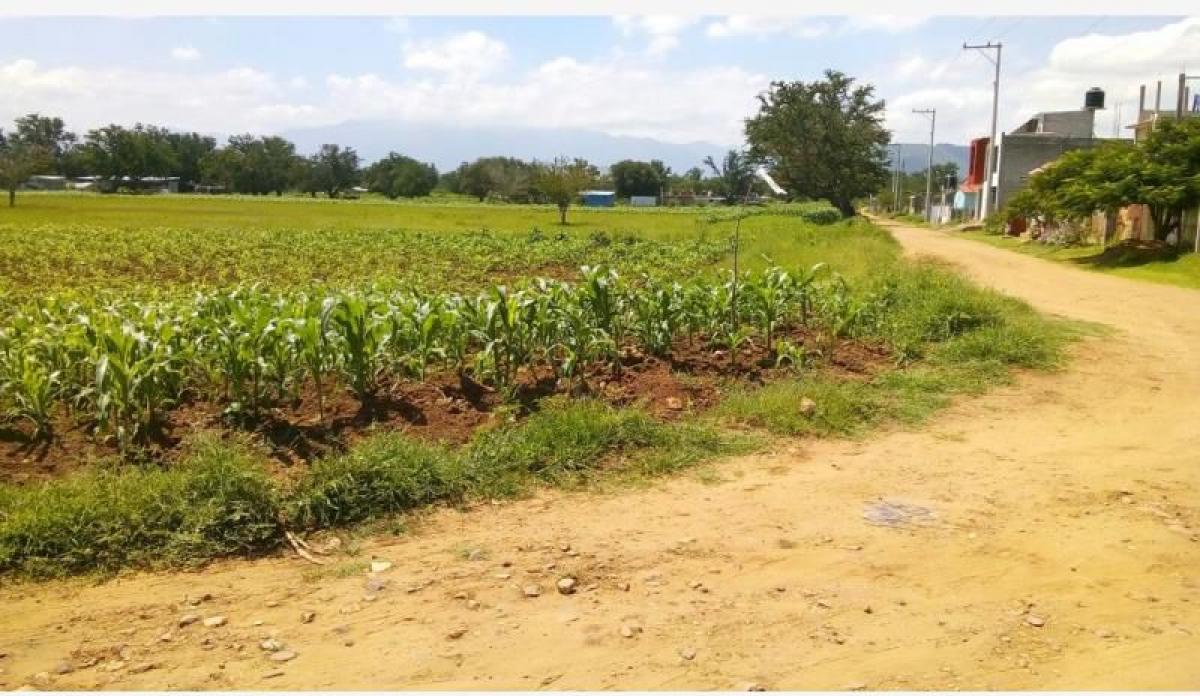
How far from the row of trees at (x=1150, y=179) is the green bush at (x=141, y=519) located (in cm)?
2373

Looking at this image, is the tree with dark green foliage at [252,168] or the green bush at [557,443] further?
the tree with dark green foliage at [252,168]

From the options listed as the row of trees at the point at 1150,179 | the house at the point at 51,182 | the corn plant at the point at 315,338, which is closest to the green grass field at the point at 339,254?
the row of trees at the point at 1150,179

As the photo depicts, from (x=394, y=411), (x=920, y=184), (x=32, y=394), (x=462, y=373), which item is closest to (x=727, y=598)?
(x=394, y=411)

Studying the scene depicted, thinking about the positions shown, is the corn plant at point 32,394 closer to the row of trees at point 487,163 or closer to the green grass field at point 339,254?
the green grass field at point 339,254

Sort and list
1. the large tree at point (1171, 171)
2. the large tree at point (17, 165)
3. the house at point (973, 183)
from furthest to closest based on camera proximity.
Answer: the house at point (973, 183)
the large tree at point (17, 165)
the large tree at point (1171, 171)

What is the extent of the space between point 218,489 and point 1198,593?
498 centimetres

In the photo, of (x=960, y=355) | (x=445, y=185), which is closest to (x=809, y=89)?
(x=960, y=355)

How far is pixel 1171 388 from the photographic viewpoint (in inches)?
337

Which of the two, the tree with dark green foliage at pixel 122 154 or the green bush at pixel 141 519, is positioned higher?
the tree with dark green foliage at pixel 122 154

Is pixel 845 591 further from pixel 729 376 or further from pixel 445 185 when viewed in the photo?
pixel 445 185

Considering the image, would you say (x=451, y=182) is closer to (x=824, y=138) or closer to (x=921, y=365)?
(x=824, y=138)

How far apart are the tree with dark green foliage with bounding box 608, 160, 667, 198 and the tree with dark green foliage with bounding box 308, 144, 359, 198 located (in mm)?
37275

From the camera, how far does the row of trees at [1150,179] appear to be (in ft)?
71.9

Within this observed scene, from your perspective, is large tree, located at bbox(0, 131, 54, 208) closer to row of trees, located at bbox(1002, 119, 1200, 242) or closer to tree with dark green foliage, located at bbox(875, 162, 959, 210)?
row of trees, located at bbox(1002, 119, 1200, 242)
